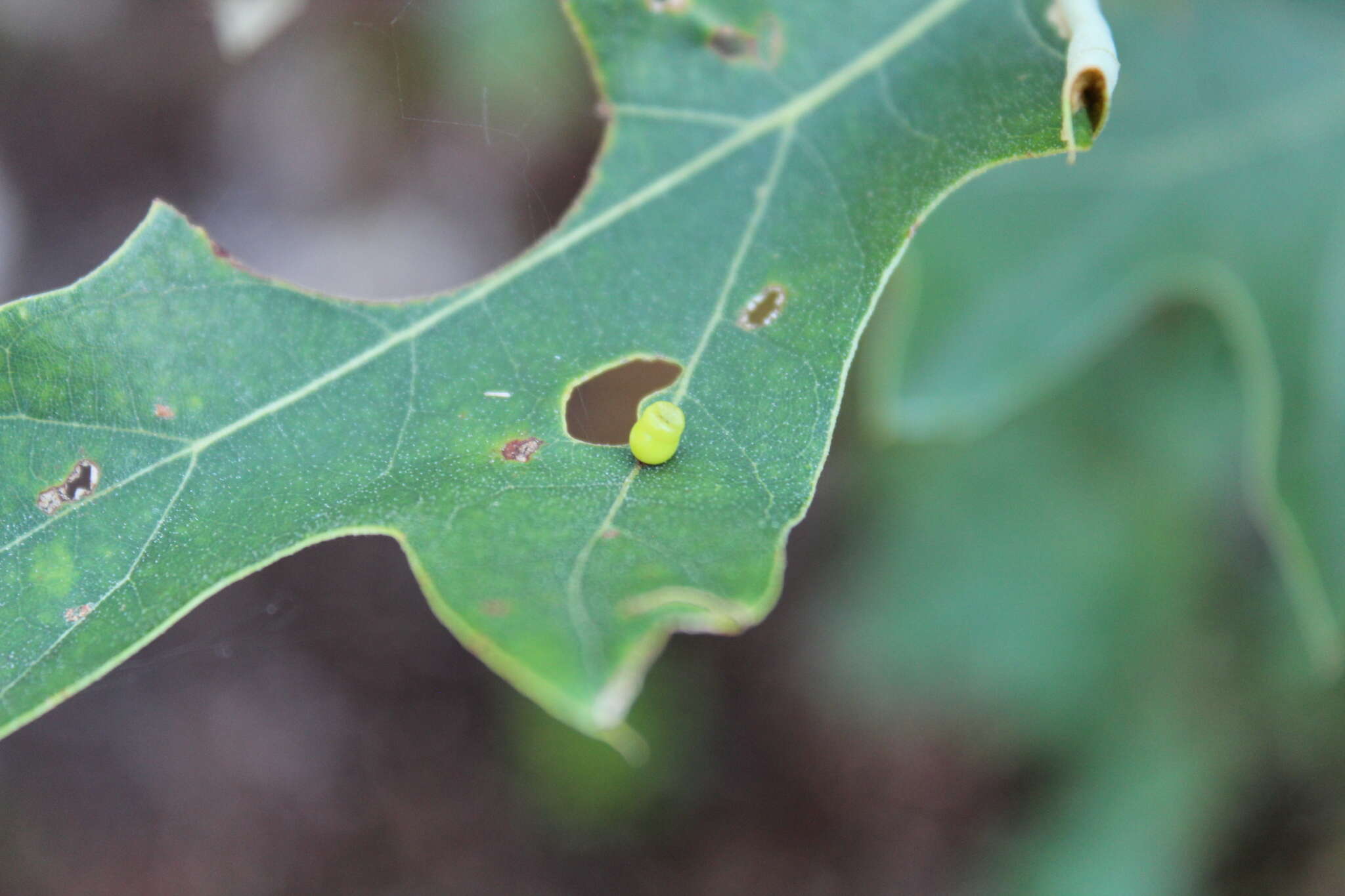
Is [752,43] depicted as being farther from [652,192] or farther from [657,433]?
[657,433]

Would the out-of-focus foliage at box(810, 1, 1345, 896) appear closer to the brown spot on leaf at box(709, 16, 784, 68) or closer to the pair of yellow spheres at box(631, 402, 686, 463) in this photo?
the brown spot on leaf at box(709, 16, 784, 68)

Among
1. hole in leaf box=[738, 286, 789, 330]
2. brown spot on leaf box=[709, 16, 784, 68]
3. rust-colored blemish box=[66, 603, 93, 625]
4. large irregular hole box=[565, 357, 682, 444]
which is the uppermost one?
brown spot on leaf box=[709, 16, 784, 68]

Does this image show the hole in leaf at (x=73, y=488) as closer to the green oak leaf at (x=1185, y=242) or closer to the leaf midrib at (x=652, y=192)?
the leaf midrib at (x=652, y=192)

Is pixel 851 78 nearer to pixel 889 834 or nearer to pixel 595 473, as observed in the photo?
pixel 595 473

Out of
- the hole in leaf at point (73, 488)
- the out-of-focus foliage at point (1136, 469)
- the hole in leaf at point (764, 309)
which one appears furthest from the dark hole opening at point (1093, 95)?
the hole in leaf at point (73, 488)

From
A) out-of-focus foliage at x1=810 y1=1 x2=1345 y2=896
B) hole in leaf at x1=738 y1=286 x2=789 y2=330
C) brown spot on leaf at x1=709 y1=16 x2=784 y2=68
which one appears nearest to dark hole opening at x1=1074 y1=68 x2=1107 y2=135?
hole in leaf at x1=738 y1=286 x2=789 y2=330

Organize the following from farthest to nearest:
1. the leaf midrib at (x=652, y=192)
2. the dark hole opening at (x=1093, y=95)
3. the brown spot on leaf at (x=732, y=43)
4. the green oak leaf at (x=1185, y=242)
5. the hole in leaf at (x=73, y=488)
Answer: the green oak leaf at (x=1185, y=242)
the brown spot on leaf at (x=732, y=43)
the leaf midrib at (x=652, y=192)
the hole in leaf at (x=73, y=488)
the dark hole opening at (x=1093, y=95)
